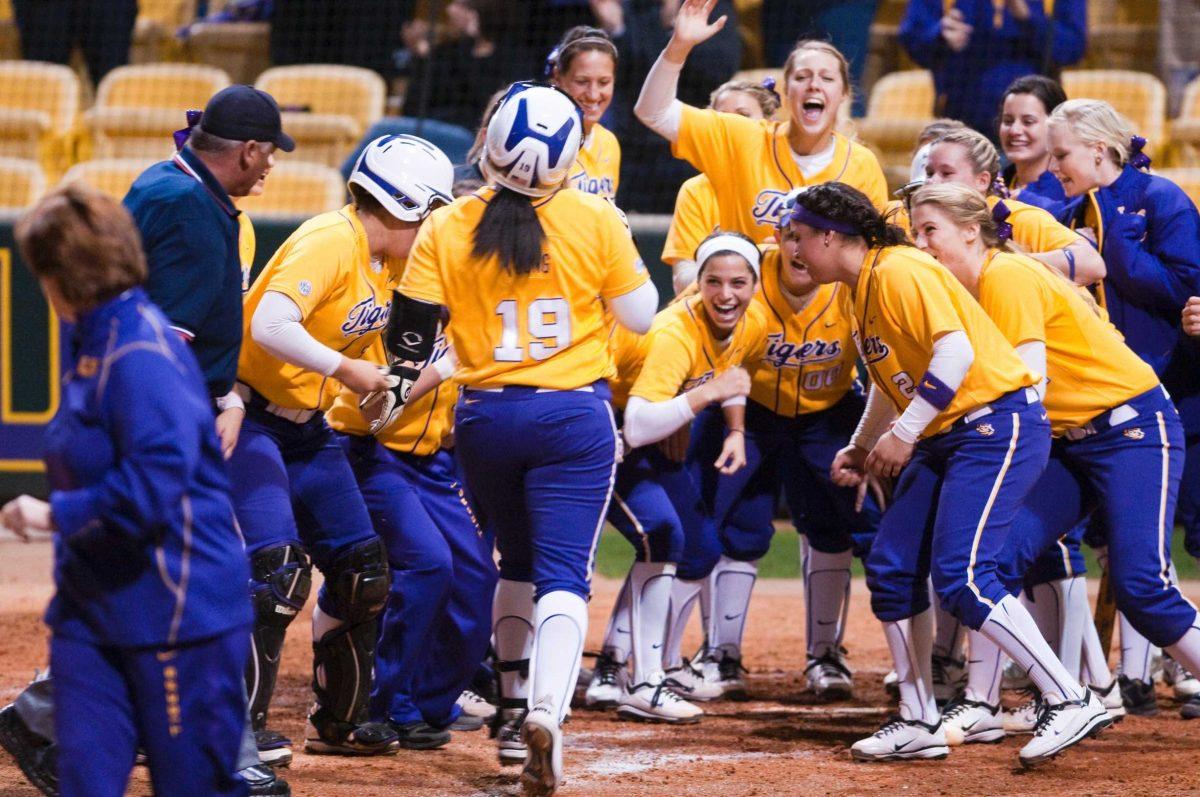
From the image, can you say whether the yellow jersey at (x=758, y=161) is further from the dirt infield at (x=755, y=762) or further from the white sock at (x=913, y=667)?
the dirt infield at (x=755, y=762)

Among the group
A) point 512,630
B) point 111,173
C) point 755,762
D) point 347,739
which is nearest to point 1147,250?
point 755,762

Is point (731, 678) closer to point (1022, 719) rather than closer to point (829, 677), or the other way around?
point (829, 677)

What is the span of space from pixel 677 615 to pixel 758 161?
1.68m

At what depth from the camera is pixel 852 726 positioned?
5.51m

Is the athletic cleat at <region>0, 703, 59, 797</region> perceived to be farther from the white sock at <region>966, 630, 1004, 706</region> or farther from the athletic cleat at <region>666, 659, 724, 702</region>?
the white sock at <region>966, 630, 1004, 706</region>

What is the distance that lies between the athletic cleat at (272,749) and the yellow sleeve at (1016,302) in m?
2.45

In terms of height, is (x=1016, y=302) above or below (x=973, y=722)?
above

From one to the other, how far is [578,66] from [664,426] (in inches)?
57.0

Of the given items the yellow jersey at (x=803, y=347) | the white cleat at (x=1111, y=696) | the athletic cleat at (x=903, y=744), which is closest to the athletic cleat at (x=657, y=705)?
the athletic cleat at (x=903, y=744)

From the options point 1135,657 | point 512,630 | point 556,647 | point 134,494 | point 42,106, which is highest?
point 42,106

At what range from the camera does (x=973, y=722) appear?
5148mm

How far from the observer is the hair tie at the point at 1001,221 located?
16.3 feet

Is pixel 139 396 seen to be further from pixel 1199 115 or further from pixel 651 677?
pixel 1199 115

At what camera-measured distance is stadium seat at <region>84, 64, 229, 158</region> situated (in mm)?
10508
